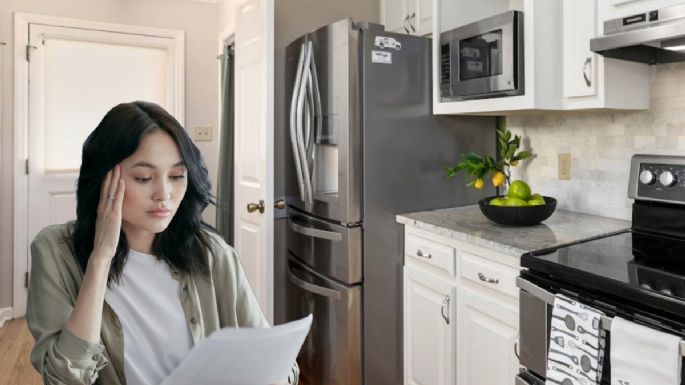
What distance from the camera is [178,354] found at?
0.95 m

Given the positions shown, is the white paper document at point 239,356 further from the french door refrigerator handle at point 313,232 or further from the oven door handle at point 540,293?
the french door refrigerator handle at point 313,232

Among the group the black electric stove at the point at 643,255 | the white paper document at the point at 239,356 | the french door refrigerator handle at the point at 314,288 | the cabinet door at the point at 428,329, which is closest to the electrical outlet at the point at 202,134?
the french door refrigerator handle at the point at 314,288

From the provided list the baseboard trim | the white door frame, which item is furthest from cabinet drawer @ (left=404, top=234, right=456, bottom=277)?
the baseboard trim

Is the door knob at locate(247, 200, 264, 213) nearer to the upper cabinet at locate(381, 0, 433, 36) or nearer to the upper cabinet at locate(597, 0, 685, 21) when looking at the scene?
the upper cabinet at locate(381, 0, 433, 36)

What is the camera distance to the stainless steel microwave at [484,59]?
1854mm

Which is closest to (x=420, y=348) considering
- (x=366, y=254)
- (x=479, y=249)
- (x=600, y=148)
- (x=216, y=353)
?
(x=366, y=254)

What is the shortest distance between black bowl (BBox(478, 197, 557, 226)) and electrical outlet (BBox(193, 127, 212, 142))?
2.73 m

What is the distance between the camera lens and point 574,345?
123cm

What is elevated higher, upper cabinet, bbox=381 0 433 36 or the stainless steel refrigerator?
upper cabinet, bbox=381 0 433 36

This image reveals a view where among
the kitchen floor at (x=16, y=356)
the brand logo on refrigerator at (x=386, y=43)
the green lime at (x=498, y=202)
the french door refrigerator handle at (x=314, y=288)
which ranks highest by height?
the brand logo on refrigerator at (x=386, y=43)

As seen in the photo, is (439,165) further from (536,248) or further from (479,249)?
(536,248)

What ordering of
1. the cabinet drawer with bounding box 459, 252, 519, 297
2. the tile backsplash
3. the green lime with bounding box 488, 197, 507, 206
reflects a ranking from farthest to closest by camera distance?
the green lime with bounding box 488, 197, 507, 206 < the tile backsplash < the cabinet drawer with bounding box 459, 252, 519, 297

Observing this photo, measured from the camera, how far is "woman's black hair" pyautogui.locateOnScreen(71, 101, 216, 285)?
2.87 ft

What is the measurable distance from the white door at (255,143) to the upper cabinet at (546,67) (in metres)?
0.92
